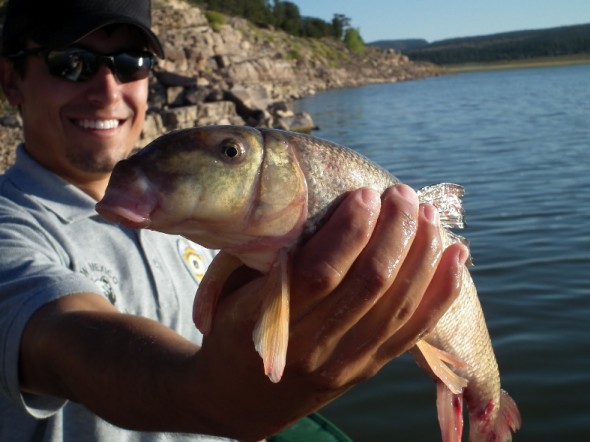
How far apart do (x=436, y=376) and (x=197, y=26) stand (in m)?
A: 52.7

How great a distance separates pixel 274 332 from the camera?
167cm

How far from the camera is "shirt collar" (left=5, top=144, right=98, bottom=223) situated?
311 cm

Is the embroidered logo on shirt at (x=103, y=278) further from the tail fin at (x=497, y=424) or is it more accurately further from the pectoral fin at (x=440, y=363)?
the tail fin at (x=497, y=424)

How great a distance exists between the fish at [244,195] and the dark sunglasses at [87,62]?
1834 mm

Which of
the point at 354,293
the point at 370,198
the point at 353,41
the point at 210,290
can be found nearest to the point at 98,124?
the point at 210,290

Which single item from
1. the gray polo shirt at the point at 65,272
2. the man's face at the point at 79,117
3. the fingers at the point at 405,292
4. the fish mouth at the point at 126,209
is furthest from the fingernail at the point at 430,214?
the man's face at the point at 79,117

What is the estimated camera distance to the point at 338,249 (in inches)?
70.1

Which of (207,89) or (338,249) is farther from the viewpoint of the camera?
(207,89)

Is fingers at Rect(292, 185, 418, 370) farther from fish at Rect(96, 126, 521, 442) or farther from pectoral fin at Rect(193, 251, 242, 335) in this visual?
pectoral fin at Rect(193, 251, 242, 335)

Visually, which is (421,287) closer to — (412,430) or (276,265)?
(276,265)

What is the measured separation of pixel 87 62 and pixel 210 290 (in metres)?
2.07

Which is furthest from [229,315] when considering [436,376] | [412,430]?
[412,430]

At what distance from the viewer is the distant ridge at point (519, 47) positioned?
14588 cm

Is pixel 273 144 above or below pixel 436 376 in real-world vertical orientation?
above
